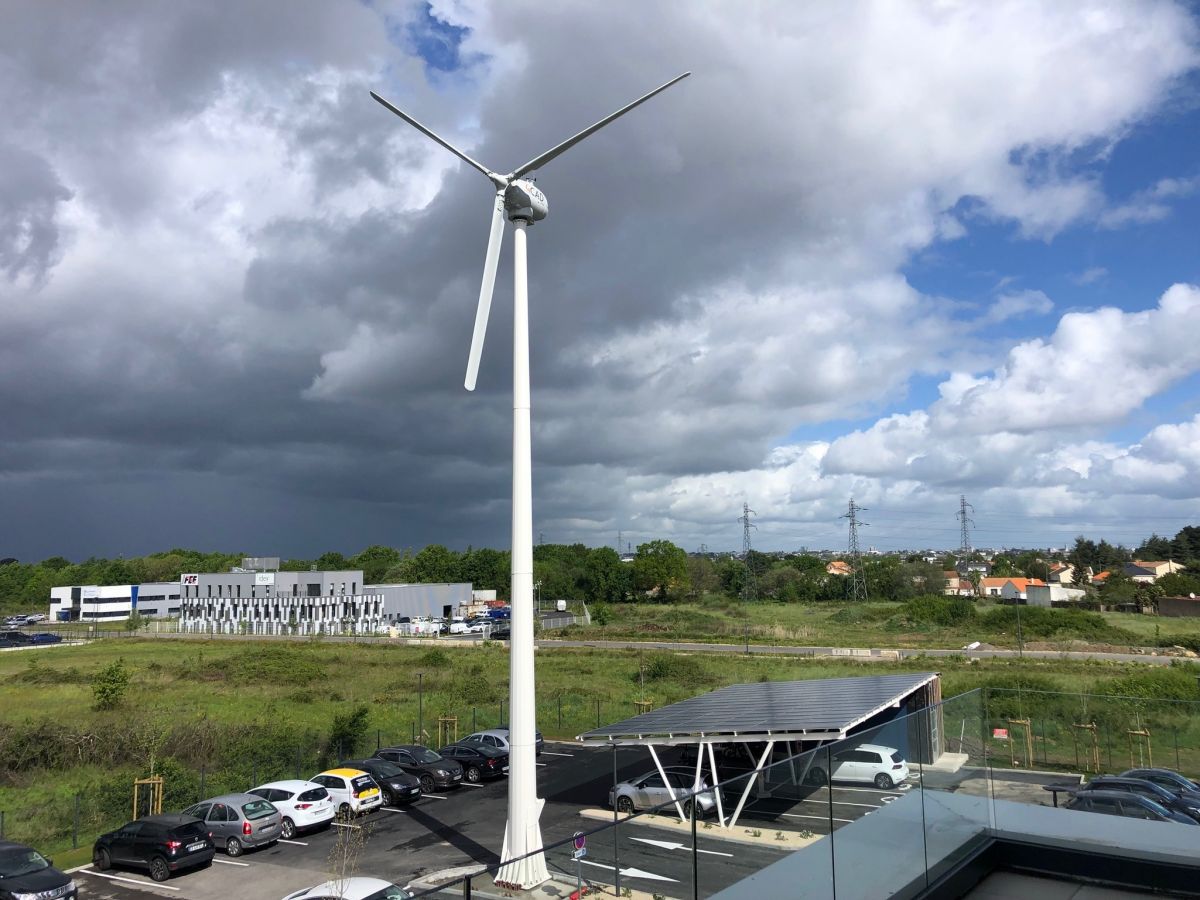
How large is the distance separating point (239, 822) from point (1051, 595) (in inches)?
5046

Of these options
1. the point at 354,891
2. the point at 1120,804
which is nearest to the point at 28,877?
the point at 354,891

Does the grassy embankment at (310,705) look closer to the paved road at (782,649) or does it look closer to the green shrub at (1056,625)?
the paved road at (782,649)

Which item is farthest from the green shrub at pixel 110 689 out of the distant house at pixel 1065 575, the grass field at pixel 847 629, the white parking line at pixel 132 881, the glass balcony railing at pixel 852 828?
the distant house at pixel 1065 575

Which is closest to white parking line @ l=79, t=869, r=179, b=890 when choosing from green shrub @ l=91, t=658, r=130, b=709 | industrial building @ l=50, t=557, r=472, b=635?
green shrub @ l=91, t=658, r=130, b=709

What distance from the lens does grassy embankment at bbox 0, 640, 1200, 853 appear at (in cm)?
3035

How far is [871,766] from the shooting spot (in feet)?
32.7

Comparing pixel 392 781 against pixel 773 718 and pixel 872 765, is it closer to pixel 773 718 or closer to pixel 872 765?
pixel 773 718

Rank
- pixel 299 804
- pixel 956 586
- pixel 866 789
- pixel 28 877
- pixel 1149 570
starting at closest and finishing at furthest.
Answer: pixel 866 789 → pixel 28 877 → pixel 299 804 → pixel 1149 570 → pixel 956 586

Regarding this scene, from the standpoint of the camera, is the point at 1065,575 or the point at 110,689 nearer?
the point at 110,689

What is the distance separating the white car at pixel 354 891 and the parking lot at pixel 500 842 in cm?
319

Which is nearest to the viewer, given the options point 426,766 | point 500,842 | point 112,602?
point 500,842

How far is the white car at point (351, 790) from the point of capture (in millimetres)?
27953

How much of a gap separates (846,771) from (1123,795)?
48.3 feet

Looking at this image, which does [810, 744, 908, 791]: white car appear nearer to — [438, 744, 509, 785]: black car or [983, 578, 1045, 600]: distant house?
[438, 744, 509, 785]: black car
